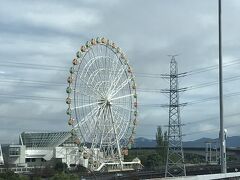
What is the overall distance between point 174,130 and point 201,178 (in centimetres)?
4293

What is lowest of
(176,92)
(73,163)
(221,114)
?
(73,163)

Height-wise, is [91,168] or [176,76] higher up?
[176,76]

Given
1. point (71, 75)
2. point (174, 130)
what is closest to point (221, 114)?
point (174, 130)

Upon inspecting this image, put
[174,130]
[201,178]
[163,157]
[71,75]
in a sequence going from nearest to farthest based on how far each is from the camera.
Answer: [201,178] < [174,130] < [71,75] < [163,157]

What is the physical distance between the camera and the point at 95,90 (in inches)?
4006

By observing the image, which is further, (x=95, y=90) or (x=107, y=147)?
(x=107, y=147)

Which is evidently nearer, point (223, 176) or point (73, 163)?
point (223, 176)

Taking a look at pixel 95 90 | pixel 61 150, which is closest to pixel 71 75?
pixel 95 90

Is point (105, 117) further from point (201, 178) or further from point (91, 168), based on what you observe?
point (201, 178)

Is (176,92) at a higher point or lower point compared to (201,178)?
higher

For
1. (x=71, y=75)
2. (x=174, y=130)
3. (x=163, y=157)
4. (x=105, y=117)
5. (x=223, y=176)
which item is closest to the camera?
(x=223, y=176)

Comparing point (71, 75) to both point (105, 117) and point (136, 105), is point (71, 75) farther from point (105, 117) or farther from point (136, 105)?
point (136, 105)

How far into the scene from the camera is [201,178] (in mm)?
22047

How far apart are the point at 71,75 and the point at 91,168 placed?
27608mm
